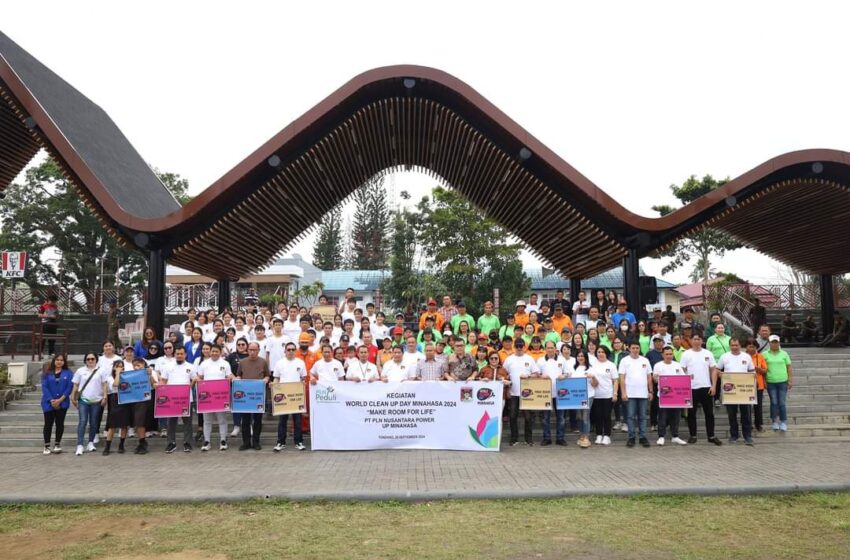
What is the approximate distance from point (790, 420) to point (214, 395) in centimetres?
1039

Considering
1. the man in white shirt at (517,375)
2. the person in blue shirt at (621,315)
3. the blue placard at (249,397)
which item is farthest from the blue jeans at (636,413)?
the blue placard at (249,397)

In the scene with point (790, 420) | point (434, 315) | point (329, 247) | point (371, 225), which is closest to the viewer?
point (790, 420)

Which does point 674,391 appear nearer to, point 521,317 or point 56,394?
point 521,317

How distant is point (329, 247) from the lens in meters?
74.2

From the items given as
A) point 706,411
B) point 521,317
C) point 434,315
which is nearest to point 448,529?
Result: point 706,411

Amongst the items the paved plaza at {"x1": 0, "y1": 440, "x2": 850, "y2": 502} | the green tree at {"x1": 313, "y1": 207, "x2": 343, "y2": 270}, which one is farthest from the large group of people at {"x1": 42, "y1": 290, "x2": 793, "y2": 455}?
the green tree at {"x1": 313, "y1": 207, "x2": 343, "y2": 270}

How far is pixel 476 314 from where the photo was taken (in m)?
34.8

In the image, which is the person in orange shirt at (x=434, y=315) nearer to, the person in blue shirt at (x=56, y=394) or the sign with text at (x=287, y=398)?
the sign with text at (x=287, y=398)

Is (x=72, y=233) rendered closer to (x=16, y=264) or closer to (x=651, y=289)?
(x=16, y=264)

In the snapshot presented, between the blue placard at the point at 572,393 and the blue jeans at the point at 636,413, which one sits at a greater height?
the blue placard at the point at 572,393

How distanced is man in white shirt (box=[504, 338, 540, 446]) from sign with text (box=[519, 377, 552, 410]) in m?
0.18

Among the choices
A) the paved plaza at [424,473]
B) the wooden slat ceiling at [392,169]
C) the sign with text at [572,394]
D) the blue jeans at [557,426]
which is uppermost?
the wooden slat ceiling at [392,169]

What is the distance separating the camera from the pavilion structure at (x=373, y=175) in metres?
13.5

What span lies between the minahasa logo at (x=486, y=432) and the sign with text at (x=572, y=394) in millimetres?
1212
